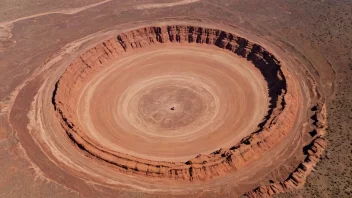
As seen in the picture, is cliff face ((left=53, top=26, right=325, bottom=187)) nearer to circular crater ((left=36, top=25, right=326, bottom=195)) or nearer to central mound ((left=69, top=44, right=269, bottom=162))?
circular crater ((left=36, top=25, right=326, bottom=195))

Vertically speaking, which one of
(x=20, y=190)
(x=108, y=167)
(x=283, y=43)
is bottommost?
(x=20, y=190)

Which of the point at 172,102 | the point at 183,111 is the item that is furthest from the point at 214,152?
the point at 172,102

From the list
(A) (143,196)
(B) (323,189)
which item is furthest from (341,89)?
(A) (143,196)

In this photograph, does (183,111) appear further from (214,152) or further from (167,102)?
(214,152)

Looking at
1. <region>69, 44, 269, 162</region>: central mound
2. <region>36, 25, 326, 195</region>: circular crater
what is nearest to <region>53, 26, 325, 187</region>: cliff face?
Answer: <region>36, 25, 326, 195</region>: circular crater

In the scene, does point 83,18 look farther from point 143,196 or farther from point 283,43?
point 143,196

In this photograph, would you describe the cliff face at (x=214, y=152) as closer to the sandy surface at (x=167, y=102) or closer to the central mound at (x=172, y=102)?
the sandy surface at (x=167, y=102)

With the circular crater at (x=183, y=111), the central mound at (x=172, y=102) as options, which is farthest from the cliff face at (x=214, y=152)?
the central mound at (x=172, y=102)

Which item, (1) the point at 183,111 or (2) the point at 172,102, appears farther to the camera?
(2) the point at 172,102
